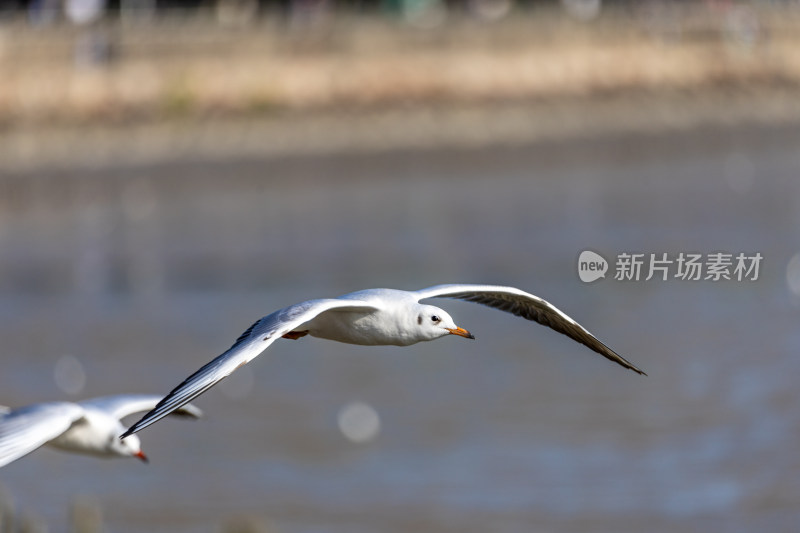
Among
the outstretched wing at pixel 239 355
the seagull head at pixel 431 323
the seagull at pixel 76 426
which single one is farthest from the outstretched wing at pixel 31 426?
the seagull head at pixel 431 323

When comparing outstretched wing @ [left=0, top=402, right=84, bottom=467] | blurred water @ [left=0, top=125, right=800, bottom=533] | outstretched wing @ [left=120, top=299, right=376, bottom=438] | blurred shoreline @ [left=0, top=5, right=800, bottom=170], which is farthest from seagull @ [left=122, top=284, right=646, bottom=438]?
blurred shoreline @ [left=0, top=5, right=800, bottom=170]

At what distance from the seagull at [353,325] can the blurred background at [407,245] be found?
352 centimetres

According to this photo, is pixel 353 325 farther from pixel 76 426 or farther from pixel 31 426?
pixel 76 426

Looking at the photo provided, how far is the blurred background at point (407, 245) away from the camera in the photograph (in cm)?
1453

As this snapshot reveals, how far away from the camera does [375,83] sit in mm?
38125

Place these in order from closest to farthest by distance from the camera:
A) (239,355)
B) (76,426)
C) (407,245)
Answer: (239,355) → (76,426) → (407,245)

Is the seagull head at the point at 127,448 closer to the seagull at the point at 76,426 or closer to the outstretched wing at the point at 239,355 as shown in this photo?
the seagull at the point at 76,426

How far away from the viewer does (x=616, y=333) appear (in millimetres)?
20000

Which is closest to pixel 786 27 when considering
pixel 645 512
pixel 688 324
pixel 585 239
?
pixel 585 239

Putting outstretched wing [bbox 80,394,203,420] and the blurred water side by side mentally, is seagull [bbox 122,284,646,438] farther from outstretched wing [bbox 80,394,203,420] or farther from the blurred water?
the blurred water

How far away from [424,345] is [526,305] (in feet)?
43.0

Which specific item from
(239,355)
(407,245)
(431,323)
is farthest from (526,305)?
(407,245)

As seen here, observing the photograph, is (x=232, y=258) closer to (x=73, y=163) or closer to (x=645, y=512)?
(x=73, y=163)

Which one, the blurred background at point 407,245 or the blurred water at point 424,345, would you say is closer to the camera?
the blurred water at point 424,345
